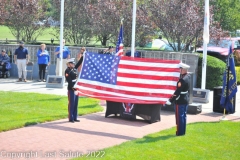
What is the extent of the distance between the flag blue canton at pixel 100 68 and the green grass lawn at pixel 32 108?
1.32 m

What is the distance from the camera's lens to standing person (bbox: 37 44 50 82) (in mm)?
22859


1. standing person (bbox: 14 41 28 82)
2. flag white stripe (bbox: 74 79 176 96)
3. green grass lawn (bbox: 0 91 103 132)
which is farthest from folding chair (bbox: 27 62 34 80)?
flag white stripe (bbox: 74 79 176 96)

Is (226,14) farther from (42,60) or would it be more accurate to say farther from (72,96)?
(72,96)

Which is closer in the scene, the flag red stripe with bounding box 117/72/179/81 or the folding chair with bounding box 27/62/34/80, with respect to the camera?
the flag red stripe with bounding box 117/72/179/81

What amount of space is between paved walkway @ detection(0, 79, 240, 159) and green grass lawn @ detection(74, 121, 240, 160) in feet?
1.80

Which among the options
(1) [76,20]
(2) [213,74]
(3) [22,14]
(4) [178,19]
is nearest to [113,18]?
(1) [76,20]

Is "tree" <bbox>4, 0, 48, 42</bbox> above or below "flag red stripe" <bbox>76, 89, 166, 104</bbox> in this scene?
above

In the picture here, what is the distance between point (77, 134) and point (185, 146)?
108 inches

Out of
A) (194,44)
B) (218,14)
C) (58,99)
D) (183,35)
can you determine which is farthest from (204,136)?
(218,14)

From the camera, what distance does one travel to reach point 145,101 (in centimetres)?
1433

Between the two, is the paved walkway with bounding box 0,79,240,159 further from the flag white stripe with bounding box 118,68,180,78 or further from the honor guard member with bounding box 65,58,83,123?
the flag white stripe with bounding box 118,68,180,78

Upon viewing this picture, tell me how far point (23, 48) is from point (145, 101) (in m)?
10.1

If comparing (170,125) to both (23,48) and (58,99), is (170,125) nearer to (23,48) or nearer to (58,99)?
(58,99)

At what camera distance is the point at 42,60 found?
22.9 meters
